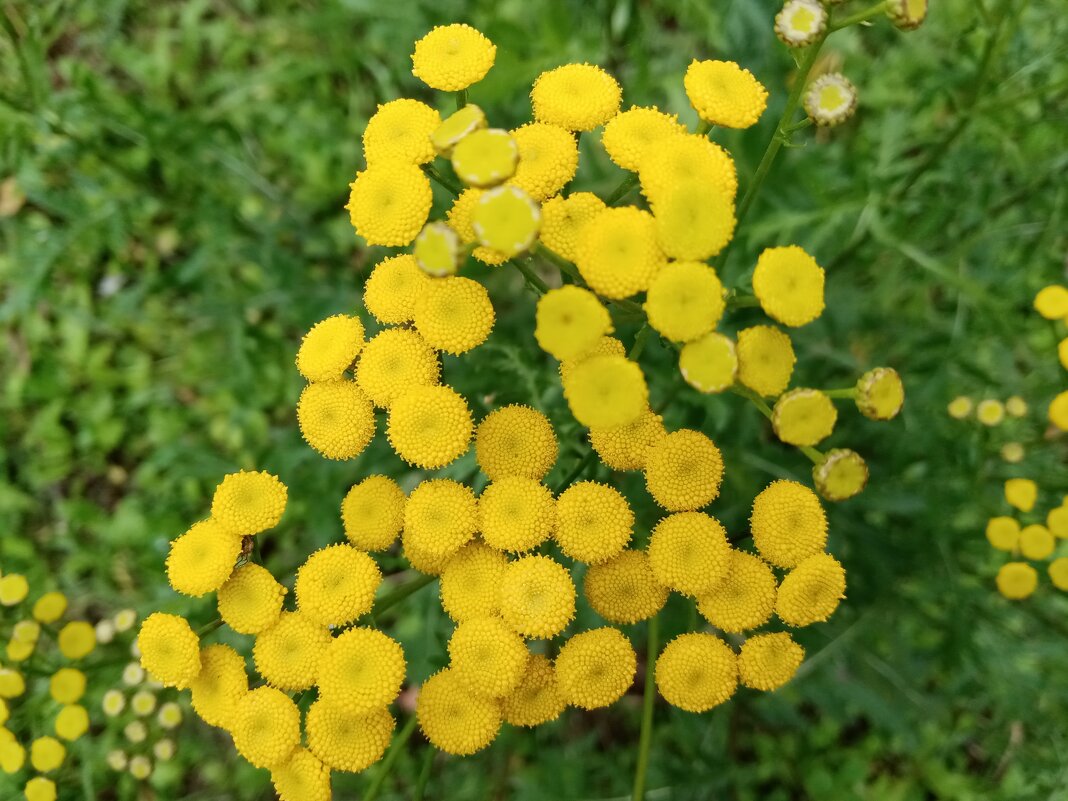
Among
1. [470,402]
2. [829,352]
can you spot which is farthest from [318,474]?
[829,352]

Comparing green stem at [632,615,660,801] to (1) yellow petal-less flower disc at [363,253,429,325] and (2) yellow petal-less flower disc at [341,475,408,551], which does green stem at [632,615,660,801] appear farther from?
(1) yellow petal-less flower disc at [363,253,429,325]

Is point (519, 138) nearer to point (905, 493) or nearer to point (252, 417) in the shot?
point (905, 493)

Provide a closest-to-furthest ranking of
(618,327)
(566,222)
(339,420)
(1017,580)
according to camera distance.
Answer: (566,222) → (339,420) → (1017,580) → (618,327)

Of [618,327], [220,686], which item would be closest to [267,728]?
[220,686]

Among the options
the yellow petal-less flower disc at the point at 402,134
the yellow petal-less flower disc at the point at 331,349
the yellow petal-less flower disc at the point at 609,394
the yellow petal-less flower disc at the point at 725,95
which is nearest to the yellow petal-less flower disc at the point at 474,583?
the yellow petal-less flower disc at the point at 609,394

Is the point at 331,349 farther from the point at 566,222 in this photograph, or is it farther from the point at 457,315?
the point at 566,222

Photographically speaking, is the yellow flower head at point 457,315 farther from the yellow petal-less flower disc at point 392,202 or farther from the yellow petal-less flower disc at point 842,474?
the yellow petal-less flower disc at point 842,474
